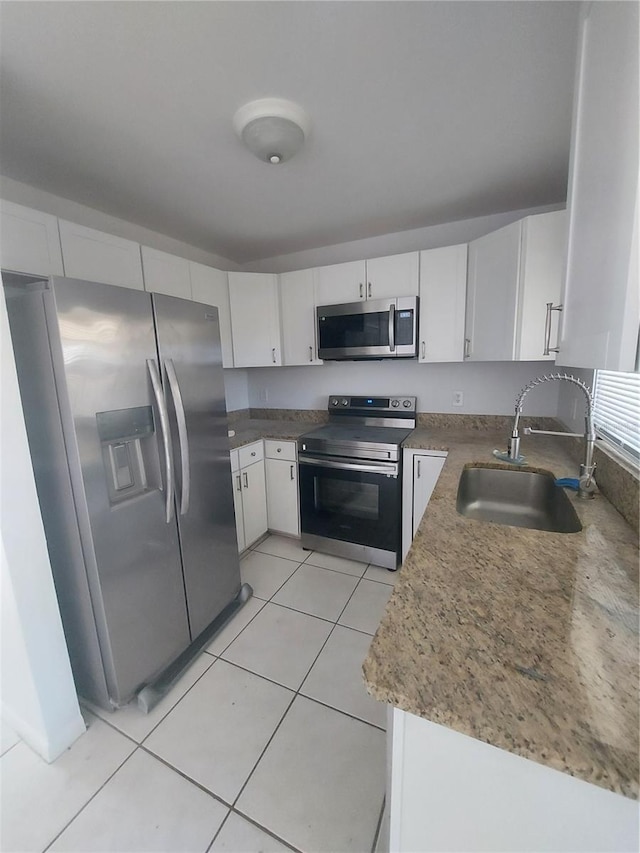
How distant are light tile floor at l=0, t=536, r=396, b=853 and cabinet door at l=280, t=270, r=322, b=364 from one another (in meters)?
1.95

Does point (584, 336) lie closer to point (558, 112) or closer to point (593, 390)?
point (593, 390)

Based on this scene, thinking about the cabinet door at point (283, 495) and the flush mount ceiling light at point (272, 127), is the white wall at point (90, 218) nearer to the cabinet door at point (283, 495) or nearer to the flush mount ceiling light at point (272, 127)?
the flush mount ceiling light at point (272, 127)

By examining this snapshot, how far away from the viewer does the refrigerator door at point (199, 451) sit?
60.4 inches

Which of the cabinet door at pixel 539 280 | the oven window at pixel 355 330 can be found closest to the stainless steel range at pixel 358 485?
the oven window at pixel 355 330

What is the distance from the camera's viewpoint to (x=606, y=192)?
2.22ft

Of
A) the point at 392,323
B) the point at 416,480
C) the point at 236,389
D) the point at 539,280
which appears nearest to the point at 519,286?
the point at 539,280

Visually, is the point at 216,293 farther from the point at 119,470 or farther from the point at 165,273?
the point at 119,470

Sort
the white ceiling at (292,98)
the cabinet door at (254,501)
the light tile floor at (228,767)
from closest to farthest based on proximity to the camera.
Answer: the white ceiling at (292,98)
the light tile floor at (228,767)
the cabinet door at (254,501)

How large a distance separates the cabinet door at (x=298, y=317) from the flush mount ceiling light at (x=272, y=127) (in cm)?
116

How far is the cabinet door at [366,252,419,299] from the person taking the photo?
2252mm

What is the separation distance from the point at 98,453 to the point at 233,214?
5.61 feet

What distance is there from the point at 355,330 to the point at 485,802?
2250mm

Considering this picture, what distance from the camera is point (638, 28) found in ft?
1.74

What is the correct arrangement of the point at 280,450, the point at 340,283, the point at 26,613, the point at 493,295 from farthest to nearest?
the point at 280,450 → the point at 340,283 → the point at 493,295 → the point at 26,613
